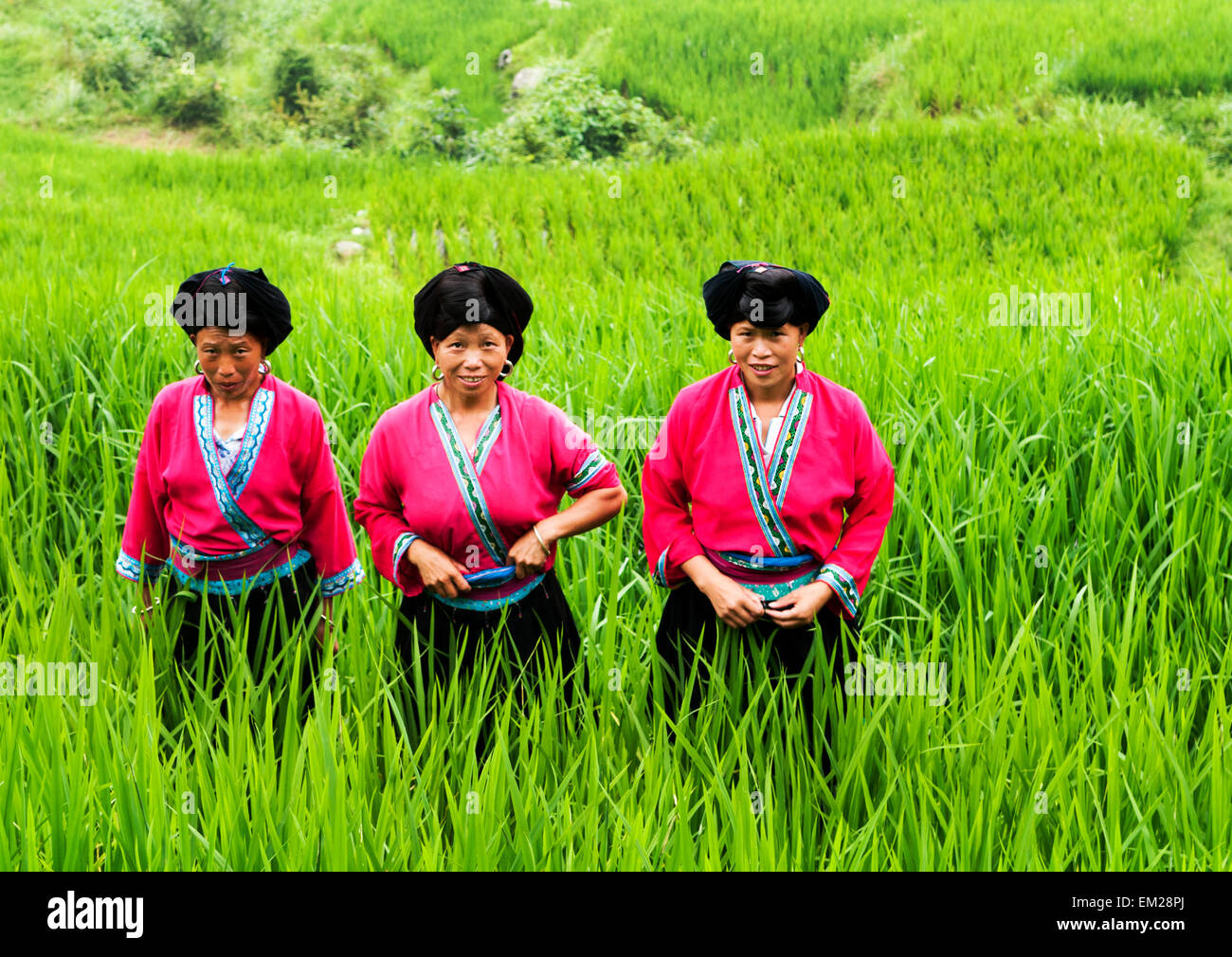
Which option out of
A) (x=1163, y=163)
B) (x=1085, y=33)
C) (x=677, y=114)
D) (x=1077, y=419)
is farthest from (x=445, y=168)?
(x=1077, y=419)

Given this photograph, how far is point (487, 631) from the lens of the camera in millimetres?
2365

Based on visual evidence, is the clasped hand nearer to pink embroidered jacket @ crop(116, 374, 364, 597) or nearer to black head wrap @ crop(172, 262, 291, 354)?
pink embroidered jacket @ crop(116, 374, 364, 597)

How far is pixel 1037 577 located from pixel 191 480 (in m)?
2.48

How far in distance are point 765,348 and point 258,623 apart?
139 cm

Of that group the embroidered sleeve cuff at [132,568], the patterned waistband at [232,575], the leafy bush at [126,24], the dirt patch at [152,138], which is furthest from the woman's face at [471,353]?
the leafy bush at [126,24]

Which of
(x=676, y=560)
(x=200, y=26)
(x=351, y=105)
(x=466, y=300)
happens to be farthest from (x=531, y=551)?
(x=200, y=26)

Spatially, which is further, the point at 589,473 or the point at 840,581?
the point at 589,473

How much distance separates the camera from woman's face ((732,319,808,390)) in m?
2.13

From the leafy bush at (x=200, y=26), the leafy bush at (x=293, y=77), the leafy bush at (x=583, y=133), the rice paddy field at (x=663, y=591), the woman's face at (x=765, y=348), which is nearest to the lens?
the rice paddy field at (x=663, y=591)

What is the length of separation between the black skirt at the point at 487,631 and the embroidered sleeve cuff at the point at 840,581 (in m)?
0.61

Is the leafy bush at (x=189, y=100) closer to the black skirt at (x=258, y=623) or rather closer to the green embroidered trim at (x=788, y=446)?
the black skirt at (x=258, y=623)

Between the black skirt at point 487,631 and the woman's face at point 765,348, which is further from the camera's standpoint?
Result: the black skirt at point 487,631

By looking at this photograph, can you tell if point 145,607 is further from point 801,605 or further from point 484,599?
point 801,605

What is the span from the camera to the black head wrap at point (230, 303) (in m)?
2.21
